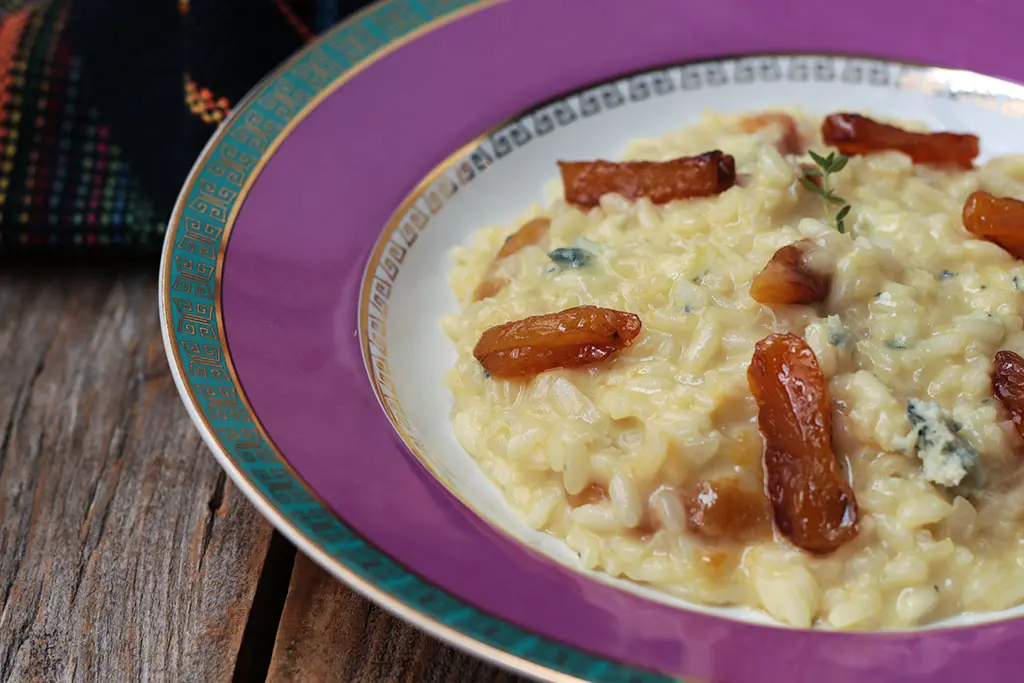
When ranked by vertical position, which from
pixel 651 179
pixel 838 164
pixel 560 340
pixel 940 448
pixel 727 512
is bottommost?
pixel 727 512

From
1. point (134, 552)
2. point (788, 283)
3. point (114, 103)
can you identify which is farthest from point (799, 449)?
point (114, 103)

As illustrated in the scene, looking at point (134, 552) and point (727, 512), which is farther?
point (134, 552)

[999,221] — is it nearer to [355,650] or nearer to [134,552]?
[355,650]

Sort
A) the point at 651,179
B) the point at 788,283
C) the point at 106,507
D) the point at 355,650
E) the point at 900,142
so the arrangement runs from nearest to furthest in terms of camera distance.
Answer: the point at 355,650
the point at 788,283
the point at 106,507
the point at 651,179
the point at 900,142

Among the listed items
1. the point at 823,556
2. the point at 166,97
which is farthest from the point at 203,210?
the point at 823,556

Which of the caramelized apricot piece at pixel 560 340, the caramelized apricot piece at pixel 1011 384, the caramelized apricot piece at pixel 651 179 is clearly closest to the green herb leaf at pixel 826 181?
the caramelized apricot piece at pixel 651 179

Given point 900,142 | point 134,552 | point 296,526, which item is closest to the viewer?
point 296,526

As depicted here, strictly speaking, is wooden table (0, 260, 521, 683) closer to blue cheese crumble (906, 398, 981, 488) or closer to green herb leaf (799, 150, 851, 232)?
blue cheese crumble (906, 398, 981, 488)

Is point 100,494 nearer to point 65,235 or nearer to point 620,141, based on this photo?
point 65,235
